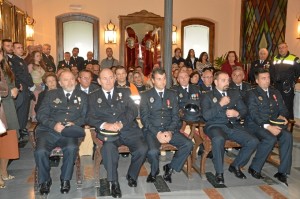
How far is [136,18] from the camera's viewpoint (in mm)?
10273

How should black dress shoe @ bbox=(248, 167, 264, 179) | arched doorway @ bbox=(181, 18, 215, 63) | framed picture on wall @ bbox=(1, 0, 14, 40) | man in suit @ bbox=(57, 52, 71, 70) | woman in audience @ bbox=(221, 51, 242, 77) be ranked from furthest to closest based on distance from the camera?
arched doorway @ bbox=(181, 18, 215, 63)
man in suit @ bbox=(57, 52, 71, 70)
woman in audience @ bbox=(221, 51, 242, 77)
framed picture on wall @ bbox=(1, 0, 14, 40)
black dress shoe @ bbox=(248, 167, 264, 179)

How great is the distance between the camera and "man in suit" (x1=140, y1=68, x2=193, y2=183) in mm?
3836

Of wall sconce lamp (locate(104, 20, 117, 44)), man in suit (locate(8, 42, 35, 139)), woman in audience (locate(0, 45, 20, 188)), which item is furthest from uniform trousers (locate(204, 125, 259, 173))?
wall sconce lamp (locate(104, 20, 117, 44))

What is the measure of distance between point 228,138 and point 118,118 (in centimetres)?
140

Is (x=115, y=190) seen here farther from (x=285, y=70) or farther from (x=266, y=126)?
(x=285, y=70)

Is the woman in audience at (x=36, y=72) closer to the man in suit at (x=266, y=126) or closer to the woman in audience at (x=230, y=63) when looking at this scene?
the woman in audience at (x=230, y=63)

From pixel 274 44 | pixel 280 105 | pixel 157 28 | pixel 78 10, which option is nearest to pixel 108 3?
pixel 78 10

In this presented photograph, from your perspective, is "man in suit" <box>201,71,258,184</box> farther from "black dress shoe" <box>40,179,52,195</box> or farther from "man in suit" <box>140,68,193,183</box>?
"black dress shoe" <box>40,179,52,195</box>

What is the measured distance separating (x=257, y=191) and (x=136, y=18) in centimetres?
771

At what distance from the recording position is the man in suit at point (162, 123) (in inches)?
151

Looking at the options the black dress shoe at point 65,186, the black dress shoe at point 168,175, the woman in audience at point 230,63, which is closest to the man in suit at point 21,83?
the black dress shoe at point 65,186

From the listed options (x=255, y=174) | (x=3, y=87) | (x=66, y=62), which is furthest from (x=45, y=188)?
(x=66, y=62)

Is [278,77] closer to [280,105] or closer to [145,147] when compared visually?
[280,105]

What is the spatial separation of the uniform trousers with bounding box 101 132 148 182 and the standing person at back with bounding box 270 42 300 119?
3.67 metres
